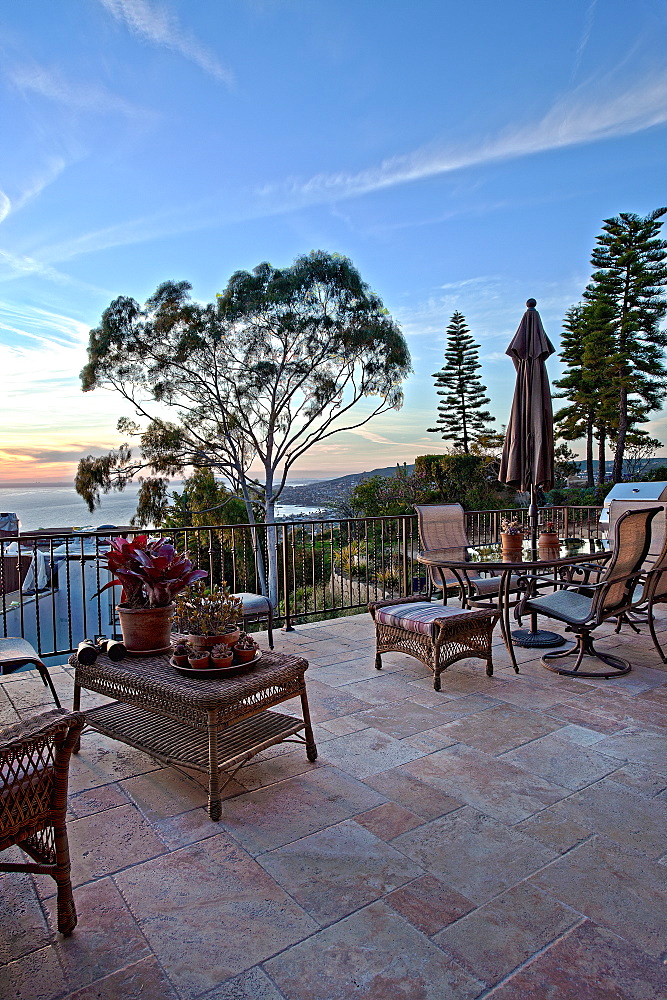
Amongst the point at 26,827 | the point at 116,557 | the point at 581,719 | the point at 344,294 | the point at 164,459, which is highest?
the point at 344,294

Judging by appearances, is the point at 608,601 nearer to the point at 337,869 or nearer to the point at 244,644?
the point at 244,644

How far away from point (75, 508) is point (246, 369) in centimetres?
630

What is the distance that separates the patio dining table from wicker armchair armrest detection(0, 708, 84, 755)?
2.83 metres

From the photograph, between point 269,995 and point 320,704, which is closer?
point 269,995

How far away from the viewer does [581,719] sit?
9.55ft

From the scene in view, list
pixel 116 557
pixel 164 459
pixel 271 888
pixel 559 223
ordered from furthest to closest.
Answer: pixel 164 459 → pixel 559 223 → pixel 116 557 → pixel 271 888

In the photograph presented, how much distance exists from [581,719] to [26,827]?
8.26 feet

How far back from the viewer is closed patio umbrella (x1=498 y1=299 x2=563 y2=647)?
456 cm

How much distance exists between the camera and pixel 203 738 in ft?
7.76

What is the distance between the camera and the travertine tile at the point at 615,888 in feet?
4.82

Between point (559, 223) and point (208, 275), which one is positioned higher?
point (208, 275)

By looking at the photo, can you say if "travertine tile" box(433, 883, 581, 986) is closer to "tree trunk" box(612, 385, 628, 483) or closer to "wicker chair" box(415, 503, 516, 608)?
"wicker chair" box(415, 503, 516, 608)

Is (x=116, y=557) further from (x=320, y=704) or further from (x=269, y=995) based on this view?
(x=269, y=995)

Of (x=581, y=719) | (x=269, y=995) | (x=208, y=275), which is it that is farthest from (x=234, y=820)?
(x=208, y=275)
